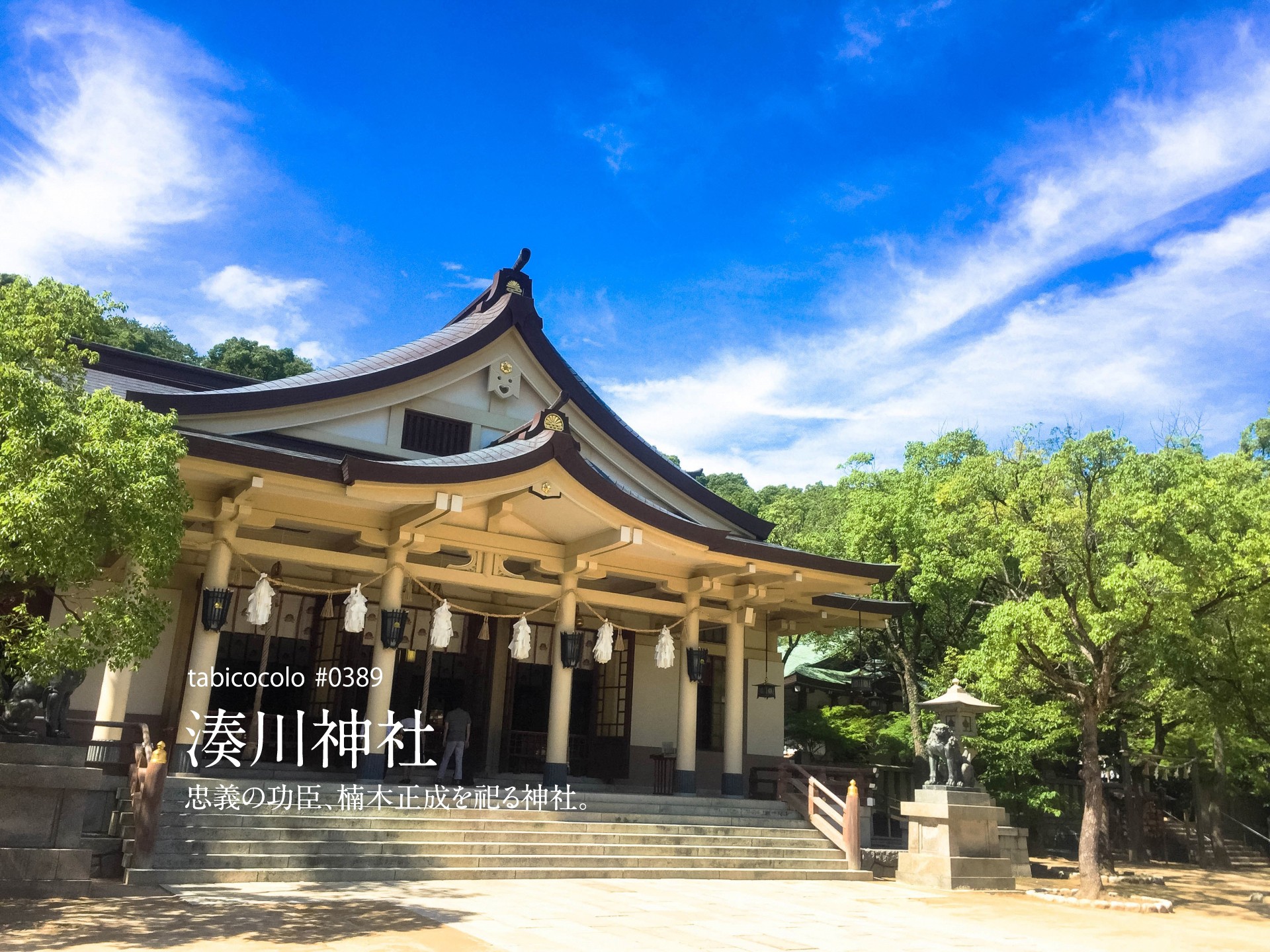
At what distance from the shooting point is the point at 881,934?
28.2ft

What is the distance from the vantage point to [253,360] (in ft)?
148

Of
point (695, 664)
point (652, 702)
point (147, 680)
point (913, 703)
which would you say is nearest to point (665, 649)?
point (695, 664)

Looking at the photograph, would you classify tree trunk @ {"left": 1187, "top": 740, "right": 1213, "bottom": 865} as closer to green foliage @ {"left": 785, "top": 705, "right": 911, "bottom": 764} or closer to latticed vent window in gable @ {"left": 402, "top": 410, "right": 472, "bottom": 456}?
green foliage @ {"left": 785, "top": 705, "right": 911, "bottom": 764}

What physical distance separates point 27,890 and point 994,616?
11.8 m

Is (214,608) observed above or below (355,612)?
below

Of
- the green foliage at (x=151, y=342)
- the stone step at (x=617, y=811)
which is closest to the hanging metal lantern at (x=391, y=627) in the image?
the stone step at (x=617, y=811)

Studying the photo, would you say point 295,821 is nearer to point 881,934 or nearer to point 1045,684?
point 881,934

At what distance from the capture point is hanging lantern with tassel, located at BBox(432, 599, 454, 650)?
45.3 ft

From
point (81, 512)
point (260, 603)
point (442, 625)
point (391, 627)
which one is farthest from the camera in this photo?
point (442, 625)

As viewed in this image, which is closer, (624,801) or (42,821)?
(42,821)

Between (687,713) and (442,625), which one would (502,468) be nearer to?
(442,625)

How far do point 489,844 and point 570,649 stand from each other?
143 inches

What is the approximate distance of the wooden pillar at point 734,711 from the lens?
642 inches

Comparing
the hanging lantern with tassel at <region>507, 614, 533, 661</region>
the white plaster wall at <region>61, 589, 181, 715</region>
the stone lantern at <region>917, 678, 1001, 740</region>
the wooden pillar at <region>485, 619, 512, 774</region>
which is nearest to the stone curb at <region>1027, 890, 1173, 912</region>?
the stone lantern at <region>917, 678, 1001, 740</region>
